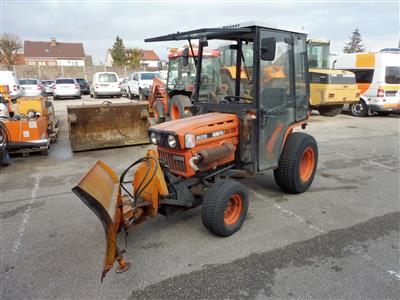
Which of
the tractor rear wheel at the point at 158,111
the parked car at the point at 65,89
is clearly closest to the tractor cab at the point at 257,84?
the tractor rear wheel at the point at 158,111

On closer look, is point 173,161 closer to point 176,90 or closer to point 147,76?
point 176,90

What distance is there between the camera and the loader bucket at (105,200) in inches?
100

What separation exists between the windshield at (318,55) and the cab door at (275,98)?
10081 mm

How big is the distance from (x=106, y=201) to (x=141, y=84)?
15.3 metres

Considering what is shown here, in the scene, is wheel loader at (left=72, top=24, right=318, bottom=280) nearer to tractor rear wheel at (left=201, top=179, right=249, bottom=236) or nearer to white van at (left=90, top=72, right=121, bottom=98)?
tractor rear wheel at (left=201, top=179, right=249, bottom=236)

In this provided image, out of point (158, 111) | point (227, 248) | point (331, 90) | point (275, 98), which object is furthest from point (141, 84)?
point (227, 248)

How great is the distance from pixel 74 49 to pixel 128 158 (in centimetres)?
6582

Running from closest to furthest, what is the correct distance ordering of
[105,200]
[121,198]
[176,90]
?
1. [105,200]
2. [121,198]
3. [176,90]

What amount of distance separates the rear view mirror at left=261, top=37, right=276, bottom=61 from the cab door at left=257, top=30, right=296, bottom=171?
1.0 inches

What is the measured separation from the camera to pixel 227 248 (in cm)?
336

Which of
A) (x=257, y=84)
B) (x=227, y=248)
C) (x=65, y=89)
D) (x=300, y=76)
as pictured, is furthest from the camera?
(x=65, y=89)

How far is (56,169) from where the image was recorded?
6227 millimetres

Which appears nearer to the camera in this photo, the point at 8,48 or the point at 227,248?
the point at 227,248

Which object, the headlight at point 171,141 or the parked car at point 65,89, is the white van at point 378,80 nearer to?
the headlight at point 171,141
